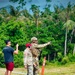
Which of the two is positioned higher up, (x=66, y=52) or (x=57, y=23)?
(x=57, y=23)

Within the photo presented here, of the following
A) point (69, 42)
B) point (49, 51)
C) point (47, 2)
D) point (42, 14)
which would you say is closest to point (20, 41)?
point (49, 51)

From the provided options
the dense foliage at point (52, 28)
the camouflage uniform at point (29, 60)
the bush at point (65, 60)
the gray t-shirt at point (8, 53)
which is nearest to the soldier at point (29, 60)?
the camouflage uniform at point (29, 60)

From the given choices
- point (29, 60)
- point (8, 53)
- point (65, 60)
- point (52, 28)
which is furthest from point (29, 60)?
point (52, 28)

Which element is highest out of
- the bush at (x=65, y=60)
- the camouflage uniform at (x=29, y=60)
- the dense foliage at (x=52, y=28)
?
the dense foliage at (x=52, y=28)

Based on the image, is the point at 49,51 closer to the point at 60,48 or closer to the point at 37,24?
the point at 60,48

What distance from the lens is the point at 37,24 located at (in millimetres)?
52719

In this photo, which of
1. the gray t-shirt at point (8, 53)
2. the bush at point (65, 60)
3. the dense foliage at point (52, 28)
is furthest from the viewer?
the dense foliage at point (52, 28)

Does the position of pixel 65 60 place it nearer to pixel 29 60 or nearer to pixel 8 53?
pixel 29 60

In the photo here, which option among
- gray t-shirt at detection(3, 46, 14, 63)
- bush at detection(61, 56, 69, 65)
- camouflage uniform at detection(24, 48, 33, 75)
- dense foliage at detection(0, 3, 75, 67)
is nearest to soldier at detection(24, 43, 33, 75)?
camouflage uniform at detection(24, 48, 33, 75)

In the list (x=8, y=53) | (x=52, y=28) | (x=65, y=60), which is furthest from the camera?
(x=52, y=28)

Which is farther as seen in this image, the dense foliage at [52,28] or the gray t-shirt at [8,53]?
the dense foliage at [52,28]

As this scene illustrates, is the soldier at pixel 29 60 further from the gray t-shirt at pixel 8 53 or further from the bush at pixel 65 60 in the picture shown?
the bush at pixel 65 60

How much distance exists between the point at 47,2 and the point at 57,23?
65.5 ft

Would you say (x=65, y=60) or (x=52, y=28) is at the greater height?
(x=52, y=28)
